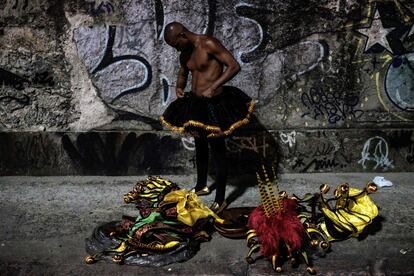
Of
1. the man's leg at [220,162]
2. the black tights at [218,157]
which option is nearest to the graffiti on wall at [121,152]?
the black tights at [218,157]

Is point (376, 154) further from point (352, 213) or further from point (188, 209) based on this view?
point (188, 209)

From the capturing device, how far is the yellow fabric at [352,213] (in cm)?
436

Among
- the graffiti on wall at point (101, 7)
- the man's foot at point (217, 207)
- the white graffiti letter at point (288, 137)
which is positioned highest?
the graffiti on wall at point (101, 7)

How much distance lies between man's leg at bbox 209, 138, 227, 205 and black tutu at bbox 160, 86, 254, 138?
8.8 inches

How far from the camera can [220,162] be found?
198 inches

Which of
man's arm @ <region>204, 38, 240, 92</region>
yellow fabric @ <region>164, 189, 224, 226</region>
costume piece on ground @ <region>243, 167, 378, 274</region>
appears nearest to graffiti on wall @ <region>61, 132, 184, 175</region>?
yellow fabric @ <region>164, 189, 224, 226</region>

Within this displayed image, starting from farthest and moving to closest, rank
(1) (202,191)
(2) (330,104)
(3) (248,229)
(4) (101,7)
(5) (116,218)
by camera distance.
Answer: (2) (330,104) → (4) (101,7) → (1) (202,191) → (5) (116,218) → (3) (248,229)

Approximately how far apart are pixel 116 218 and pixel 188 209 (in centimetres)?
101

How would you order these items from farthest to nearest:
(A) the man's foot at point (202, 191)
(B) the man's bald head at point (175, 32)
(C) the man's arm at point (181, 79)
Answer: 1. (A) the man's foot at point (202, 191)
2. (C) the man's arm at point (181, 79)
3. (B) the man's bald head at point (175, 32)

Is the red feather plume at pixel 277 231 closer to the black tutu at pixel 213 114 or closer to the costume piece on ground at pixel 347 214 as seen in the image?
the costume piece on ground at pixel 347 214

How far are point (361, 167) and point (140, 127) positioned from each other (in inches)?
117

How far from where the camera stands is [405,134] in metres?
6.14

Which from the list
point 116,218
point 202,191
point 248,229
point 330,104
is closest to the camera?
point 248,229

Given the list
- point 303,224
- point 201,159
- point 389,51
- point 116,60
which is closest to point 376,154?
point 389,51
